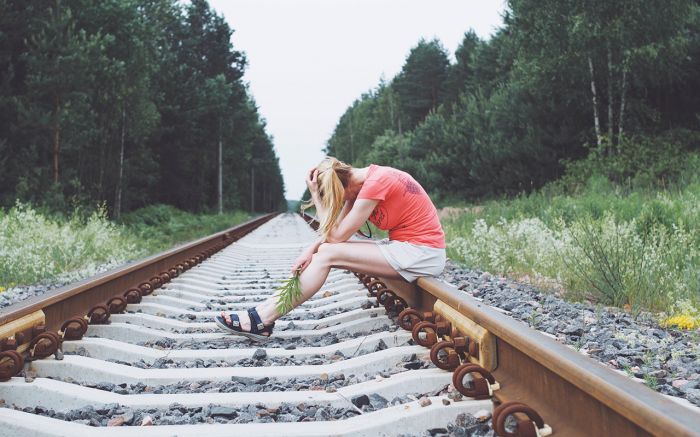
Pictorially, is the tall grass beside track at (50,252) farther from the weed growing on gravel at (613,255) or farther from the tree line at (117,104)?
the tree line at (117,104)

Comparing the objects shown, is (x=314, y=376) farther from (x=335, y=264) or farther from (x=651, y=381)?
(x=651, y=381)

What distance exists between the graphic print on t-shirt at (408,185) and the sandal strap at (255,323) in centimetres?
123

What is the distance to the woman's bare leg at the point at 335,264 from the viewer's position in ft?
11.2

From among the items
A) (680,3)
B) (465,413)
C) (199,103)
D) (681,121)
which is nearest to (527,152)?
(681,121)

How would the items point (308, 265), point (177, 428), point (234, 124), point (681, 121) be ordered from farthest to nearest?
point (234, 124), point (681, 121), point (308, 265), point (177, 428)

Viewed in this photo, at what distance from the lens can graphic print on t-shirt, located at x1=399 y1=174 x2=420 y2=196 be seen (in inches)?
145

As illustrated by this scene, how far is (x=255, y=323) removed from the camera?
3.28m

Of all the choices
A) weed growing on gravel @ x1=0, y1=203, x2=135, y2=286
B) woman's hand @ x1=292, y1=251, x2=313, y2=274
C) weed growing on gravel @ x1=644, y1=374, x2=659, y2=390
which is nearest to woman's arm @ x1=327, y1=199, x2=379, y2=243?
woman's hand @ x1=292, y1=251, x2=313, y2=274

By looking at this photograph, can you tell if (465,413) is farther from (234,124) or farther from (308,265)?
(234,124)

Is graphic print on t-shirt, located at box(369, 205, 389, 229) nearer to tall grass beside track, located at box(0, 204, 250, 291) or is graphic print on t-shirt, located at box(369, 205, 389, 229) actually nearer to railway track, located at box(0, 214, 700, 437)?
railway track, located at box(0, 214, 700, 437)

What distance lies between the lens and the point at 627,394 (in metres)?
1.31

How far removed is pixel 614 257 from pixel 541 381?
11.1ft

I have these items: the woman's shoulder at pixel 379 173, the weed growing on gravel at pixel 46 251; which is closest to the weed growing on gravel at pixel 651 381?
the woman's shoulder at pixel 379 173

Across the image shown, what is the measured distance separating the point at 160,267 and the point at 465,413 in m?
4.44
